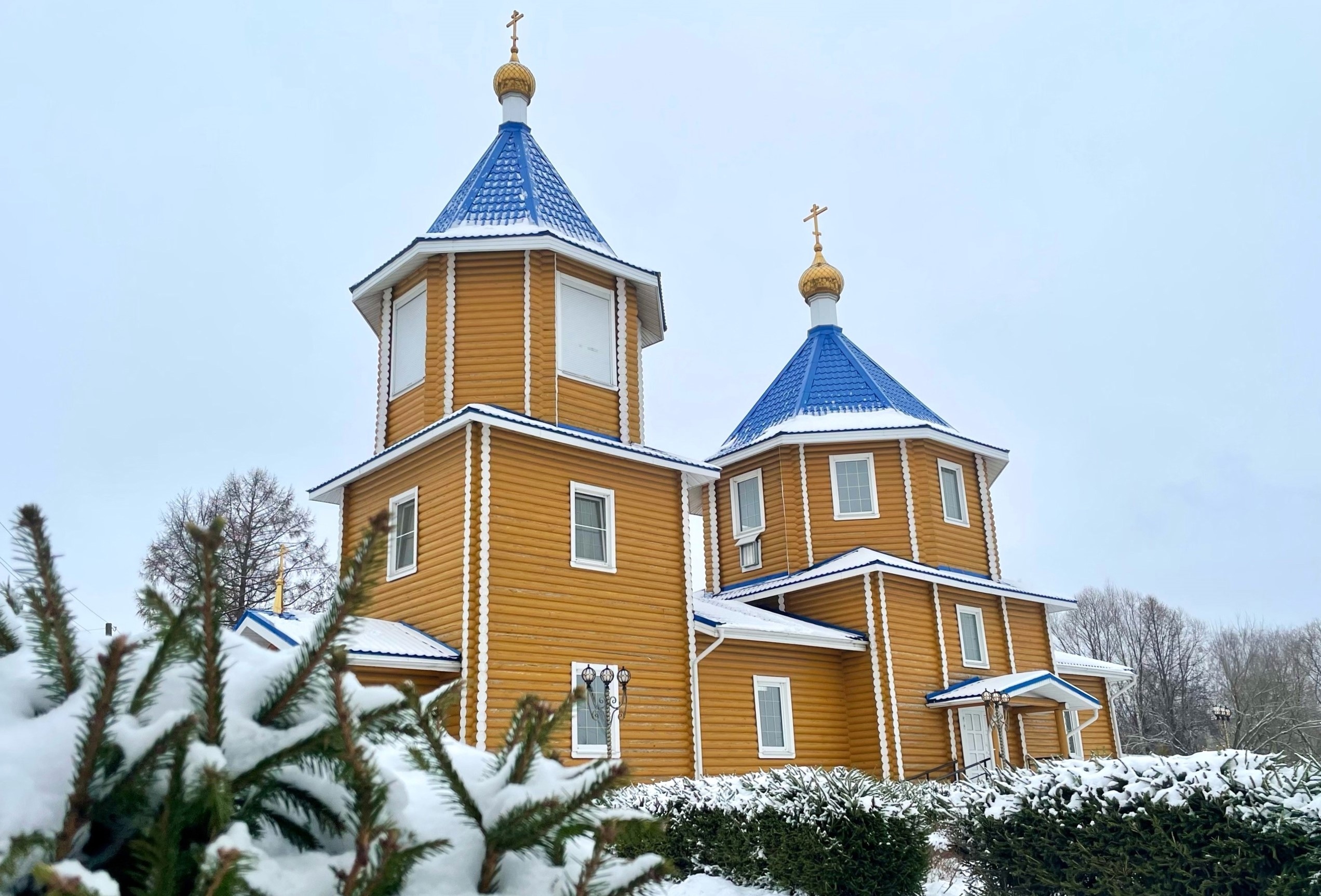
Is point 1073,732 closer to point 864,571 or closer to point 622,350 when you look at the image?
point 864,571

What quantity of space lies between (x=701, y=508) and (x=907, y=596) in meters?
6.36

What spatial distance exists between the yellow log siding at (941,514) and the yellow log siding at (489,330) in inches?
405

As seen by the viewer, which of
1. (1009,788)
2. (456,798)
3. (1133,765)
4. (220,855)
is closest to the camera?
(220,855)

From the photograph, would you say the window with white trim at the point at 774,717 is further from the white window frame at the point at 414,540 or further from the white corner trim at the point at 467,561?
the white window frame at the point at 414,540

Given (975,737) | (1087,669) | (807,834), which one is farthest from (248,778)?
(1087,669)

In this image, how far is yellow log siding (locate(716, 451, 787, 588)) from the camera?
72.6ft

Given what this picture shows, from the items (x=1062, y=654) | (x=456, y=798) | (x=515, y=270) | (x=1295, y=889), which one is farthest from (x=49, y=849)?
(x=1062, y=654)

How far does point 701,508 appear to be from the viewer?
2442cm

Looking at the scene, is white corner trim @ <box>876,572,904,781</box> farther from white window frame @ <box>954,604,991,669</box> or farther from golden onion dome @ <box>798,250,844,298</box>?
golden onion dome @ <box>798,250,844,298</box>

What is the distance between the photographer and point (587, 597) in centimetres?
1434

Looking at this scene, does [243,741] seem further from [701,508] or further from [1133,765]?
[701,508]

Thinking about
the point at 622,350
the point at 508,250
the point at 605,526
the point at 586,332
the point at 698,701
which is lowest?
the point at 698,701

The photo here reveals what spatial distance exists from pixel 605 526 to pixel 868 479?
887cm

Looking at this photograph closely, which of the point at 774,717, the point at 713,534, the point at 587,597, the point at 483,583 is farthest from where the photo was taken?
the point at 713,534
